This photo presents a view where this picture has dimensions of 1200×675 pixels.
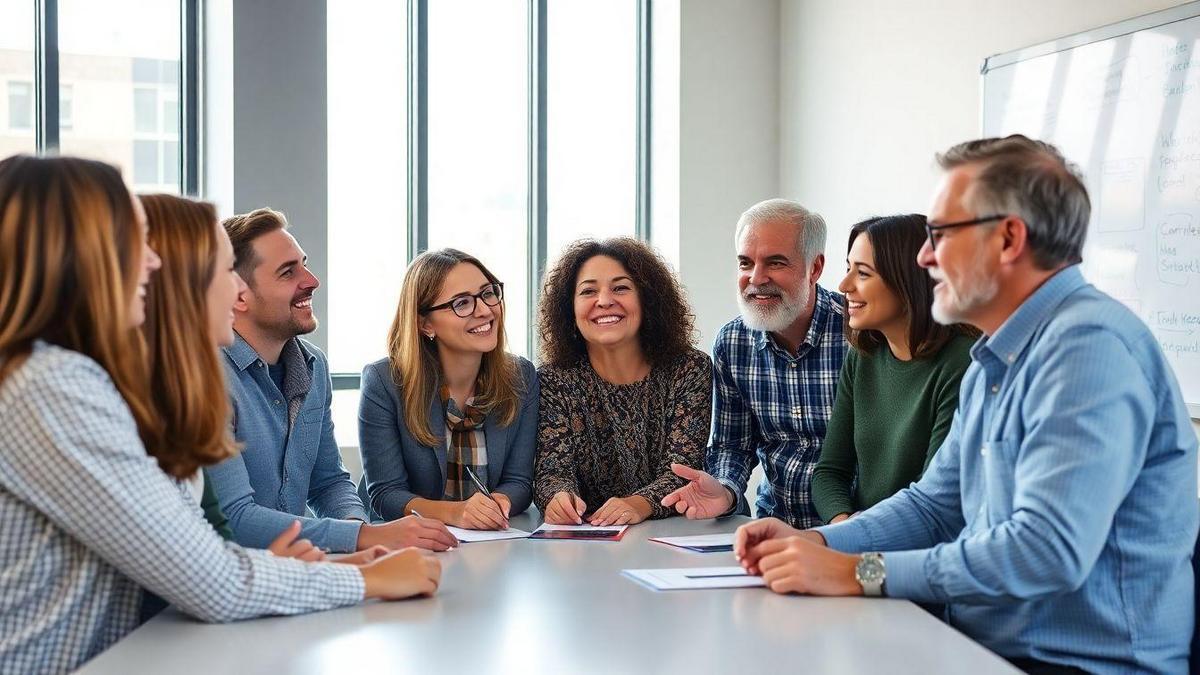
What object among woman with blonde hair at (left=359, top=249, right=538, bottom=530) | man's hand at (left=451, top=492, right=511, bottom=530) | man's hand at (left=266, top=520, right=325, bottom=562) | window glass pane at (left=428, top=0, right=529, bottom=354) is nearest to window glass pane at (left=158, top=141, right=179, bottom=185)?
window glass pane at (left=428, top=0, right=529, bottom=354)

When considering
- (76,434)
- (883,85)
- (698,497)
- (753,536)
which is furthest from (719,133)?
(76,434)

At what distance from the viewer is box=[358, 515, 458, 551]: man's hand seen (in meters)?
2.18

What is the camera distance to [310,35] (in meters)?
4.87

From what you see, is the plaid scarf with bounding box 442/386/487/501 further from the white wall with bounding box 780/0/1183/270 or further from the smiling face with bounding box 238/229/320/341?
the white wall with bounding box 780/0/1183/270

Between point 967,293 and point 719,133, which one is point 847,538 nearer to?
point 967,293

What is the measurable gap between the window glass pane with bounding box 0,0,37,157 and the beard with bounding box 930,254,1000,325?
13.1 ft

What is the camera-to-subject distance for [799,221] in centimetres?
324

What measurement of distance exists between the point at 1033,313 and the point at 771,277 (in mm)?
1393

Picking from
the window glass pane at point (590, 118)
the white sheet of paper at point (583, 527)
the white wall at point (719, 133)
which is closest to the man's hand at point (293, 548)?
the white sheet of paper at point (583, 527)

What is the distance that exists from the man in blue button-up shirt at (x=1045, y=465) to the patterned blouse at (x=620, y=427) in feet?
3.36

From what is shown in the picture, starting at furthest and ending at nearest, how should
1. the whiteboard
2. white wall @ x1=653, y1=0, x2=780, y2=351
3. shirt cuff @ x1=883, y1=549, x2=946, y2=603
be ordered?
white wall @ x1=653, y1=0, x2=780, y2=351 → the whiteboard → shirt cuff @ x1=883, y1=549, x2=946, y2=603

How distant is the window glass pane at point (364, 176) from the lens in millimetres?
5266

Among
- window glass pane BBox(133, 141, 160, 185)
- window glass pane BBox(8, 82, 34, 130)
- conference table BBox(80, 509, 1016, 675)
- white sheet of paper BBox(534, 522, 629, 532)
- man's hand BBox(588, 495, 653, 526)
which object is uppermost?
window glass pane BBox(8, 82, 34, 130)

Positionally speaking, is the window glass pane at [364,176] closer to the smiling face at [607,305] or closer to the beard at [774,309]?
the smiling face at [607,305]
